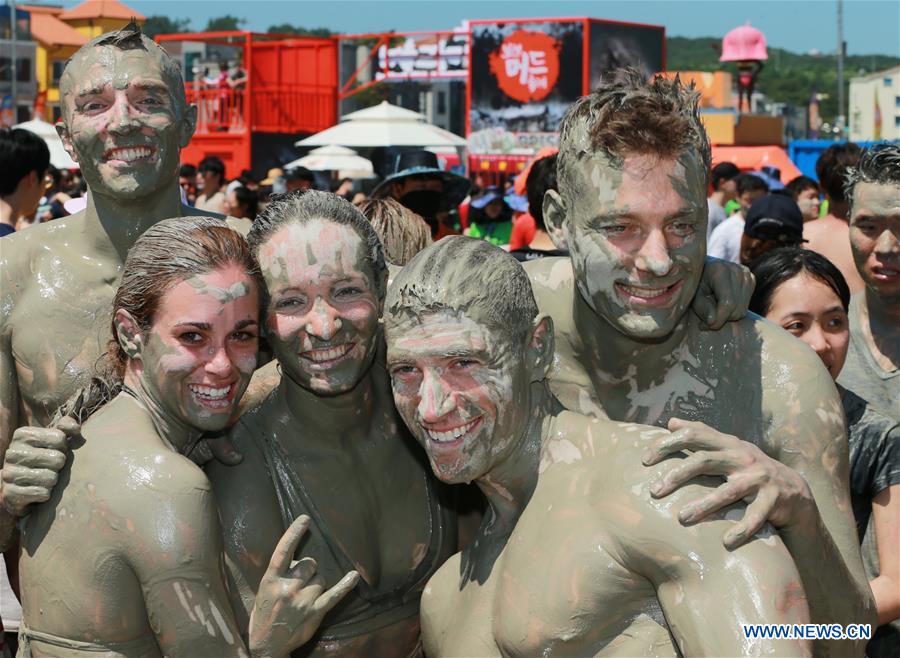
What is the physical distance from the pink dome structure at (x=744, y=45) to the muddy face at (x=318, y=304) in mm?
23633

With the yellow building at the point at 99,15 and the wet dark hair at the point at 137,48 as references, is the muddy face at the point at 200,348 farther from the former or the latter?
the yellow building at the point at 99,15

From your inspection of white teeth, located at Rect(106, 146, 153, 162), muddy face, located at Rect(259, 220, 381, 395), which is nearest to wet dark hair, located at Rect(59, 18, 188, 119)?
white teeth, located at Rect(106, 146, 153, 162)

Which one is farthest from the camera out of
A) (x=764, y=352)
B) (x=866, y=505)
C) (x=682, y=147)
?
(x=866, y=505)

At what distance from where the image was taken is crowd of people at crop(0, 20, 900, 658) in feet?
8.09

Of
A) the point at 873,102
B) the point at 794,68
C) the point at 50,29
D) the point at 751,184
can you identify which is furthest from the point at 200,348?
the point at 794,68

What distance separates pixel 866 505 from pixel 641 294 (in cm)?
120

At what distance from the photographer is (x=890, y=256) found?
439cm

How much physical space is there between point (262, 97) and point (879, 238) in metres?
18.2

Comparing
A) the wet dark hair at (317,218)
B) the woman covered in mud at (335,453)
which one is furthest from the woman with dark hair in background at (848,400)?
the wet dark hair at (317,218)

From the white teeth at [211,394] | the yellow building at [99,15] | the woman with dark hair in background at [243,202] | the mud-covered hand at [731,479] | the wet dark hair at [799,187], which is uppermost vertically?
the yellow building at [99,15]

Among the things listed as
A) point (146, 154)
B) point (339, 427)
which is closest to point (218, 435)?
point (339, 427)

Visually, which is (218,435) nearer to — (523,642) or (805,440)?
(523,642)

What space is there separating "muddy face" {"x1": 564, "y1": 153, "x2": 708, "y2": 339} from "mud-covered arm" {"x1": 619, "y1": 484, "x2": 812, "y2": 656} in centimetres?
73

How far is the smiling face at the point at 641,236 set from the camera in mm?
2953
